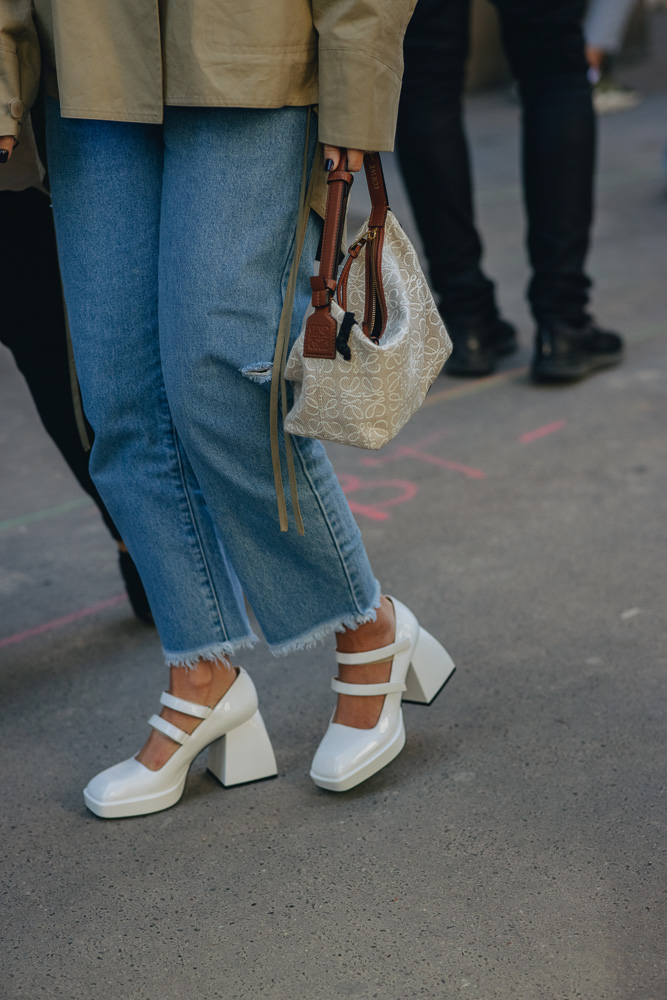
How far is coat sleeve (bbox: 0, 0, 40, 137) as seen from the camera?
1.43 m

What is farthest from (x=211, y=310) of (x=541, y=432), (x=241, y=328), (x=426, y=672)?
(x=541, y=432)

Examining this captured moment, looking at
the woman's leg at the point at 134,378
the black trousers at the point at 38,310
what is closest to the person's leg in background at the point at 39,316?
the black trousers at the point at 38,310

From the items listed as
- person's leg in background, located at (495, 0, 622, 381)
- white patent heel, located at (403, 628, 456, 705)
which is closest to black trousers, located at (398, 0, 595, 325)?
person's leg in background, located at (495, 0, 622, 381)

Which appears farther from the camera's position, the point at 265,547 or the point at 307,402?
the point at 265,547

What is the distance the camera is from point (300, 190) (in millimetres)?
1506

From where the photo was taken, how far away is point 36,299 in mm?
1899

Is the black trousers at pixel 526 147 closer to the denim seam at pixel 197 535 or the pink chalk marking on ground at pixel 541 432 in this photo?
the pink chalk marking on ground at pixel 541 432

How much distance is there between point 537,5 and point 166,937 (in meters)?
2.84

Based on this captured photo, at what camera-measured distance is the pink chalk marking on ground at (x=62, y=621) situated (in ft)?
7.48

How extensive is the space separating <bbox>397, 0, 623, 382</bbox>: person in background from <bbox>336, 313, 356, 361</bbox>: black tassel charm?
2.16 metres

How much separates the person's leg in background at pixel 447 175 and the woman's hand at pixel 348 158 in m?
2.02

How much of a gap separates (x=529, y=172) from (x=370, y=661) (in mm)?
2246

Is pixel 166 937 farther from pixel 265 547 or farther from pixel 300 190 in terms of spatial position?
pixel 300 190

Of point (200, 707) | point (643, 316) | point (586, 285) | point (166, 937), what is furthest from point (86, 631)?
point (643, 316)
